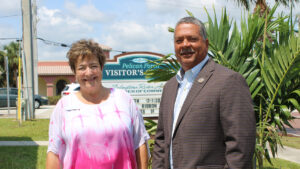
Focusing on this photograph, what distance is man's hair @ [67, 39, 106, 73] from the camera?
2.58m

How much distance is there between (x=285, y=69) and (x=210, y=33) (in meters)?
1.02

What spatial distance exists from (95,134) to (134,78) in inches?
268

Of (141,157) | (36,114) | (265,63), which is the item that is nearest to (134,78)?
(265,63)

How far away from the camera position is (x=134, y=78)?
926cm

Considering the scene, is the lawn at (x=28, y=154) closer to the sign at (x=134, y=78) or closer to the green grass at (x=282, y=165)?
the green grass at (x=282, y=165)

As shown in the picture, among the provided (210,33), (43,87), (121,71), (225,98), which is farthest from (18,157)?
(43,87)

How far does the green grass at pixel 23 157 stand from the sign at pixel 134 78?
2.48 m

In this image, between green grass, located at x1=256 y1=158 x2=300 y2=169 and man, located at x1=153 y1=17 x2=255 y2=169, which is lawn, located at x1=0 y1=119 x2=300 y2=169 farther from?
man, located at x1=153 y1=17 x2=255 y2=169

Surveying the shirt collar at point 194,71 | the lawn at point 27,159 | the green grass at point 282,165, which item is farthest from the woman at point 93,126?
the green grass at point 282,165

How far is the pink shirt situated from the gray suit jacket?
1.27 ft

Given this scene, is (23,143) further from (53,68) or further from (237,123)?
(53,68)

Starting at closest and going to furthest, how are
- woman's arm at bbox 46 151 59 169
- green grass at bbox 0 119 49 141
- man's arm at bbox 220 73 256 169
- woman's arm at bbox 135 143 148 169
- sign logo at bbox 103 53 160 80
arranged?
man's arm at bbox 220 73 256 169
woman's arm at bbox 46 151 59 169
woman's arm at bbox 135 143 148 169
sign logo at bbox 103 53 160 80
green grass at bbox 0 119 49 141

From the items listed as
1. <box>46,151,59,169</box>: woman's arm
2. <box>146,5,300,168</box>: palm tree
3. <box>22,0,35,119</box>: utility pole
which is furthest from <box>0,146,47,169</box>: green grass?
<box>22,0,35,119</box>: utility pole

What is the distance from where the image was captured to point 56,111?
2615 mm
